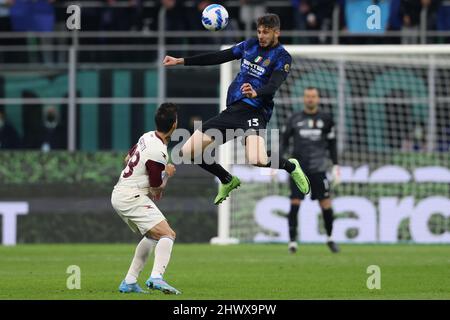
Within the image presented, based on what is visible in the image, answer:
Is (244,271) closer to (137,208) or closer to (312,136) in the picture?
(137,208)

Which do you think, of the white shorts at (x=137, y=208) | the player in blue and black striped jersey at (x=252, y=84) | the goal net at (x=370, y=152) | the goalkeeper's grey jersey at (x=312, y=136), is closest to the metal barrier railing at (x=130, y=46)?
the goal net at (x=370, y=152)

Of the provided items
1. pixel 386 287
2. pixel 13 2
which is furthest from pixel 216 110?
pixel 386 287

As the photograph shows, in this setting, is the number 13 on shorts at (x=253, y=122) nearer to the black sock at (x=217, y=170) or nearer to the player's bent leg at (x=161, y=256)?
the black sock at (x=217, y=170)

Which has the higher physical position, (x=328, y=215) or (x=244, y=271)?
(x=328, y=215)

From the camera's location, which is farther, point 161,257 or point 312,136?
point 312,136

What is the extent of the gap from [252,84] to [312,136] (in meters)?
5.76

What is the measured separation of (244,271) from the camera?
1525 cm

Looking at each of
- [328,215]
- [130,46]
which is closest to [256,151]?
[328,215]

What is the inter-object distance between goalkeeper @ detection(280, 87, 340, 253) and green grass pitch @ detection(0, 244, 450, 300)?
2.56 ft

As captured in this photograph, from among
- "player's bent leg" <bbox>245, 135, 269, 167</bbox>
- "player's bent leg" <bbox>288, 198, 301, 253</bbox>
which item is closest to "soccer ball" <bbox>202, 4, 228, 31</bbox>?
"player's bent leg" <bbox>245, 135, 269, 167</bbox>

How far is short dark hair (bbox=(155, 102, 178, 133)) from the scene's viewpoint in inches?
465

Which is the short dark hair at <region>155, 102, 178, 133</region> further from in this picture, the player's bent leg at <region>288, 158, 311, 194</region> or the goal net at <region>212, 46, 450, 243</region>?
the goal net at <region>212, 46, 450, 243</region>

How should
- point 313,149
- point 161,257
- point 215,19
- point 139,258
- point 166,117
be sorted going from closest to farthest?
point 166,117 → point 161,257 → point 139,258 → point 215,19 → point 313,149

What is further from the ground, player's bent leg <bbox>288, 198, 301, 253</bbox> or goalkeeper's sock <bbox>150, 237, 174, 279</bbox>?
goalkeeper's sock <bbox>150, 237, 174, 279</bbox>
